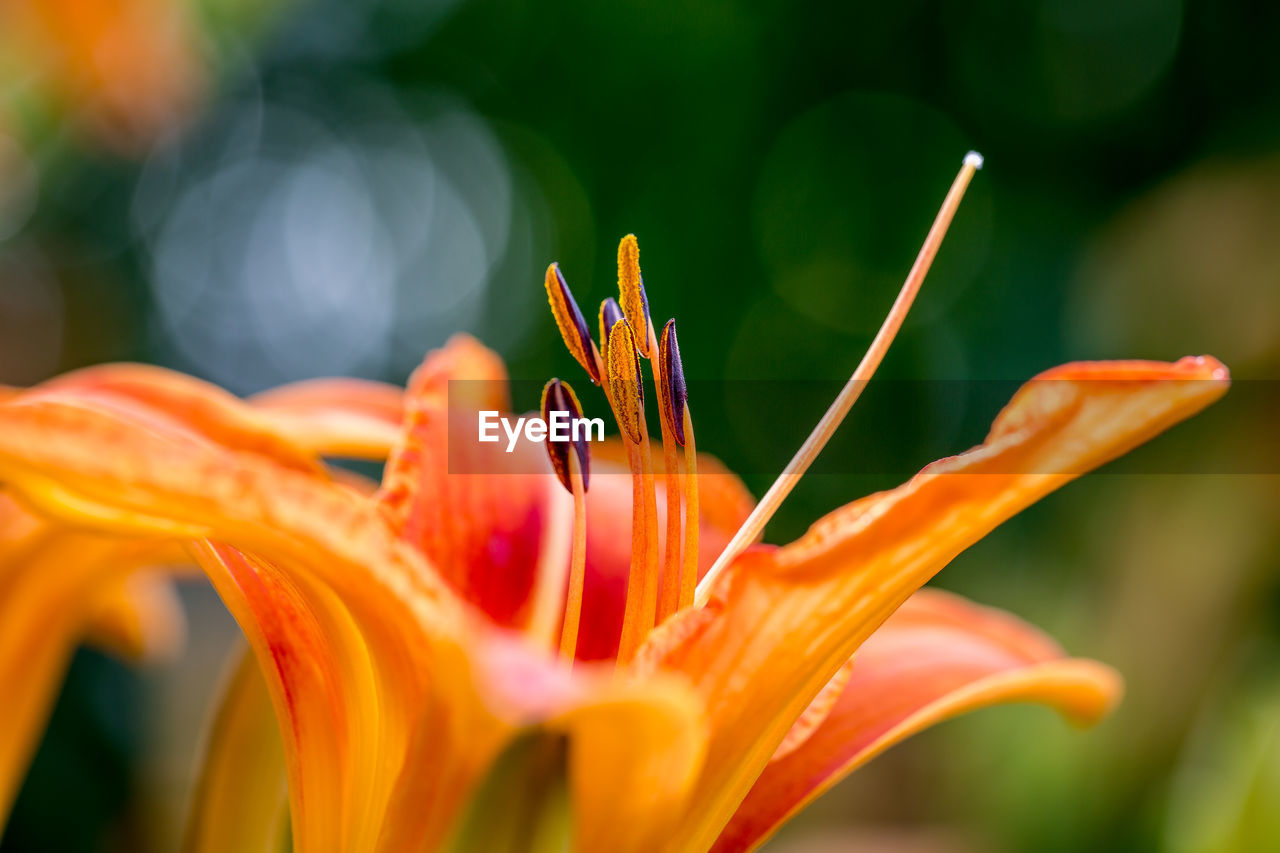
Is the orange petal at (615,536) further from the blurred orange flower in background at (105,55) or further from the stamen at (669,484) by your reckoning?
the blurred orange flower in background at (105,55)

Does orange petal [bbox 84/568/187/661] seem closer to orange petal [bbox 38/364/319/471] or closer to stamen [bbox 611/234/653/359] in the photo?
orange petal [bbox 38/364/319/471]

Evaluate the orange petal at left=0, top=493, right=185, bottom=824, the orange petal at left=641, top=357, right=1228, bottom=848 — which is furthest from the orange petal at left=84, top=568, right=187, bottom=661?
the orange petal at left=641, top=357, right=1228, bottom=848

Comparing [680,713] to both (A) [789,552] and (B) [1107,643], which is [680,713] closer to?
(A) [789,552]

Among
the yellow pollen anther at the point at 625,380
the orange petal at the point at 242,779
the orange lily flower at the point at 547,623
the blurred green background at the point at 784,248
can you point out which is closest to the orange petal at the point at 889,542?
the orange lily flower at the point at 547,623

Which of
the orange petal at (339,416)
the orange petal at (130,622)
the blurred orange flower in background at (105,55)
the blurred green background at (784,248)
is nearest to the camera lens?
the orange petal at (339,416)

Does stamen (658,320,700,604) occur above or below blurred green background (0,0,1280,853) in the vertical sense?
below

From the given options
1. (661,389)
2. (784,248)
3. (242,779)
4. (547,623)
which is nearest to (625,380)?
(661,389)
